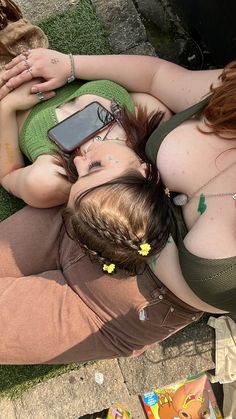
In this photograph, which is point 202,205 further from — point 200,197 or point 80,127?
point 80,127

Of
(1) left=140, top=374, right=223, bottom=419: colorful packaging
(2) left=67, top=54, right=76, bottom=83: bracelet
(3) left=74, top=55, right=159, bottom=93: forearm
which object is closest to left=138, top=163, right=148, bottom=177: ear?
(3) left=74, top=55, right=159, bottom=93: forearm

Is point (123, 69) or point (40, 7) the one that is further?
point (40, 7)

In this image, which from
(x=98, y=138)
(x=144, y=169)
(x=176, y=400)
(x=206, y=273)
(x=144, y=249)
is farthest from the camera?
(x=176, y=400)

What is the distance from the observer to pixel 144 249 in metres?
1.70

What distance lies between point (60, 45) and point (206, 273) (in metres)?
1.66

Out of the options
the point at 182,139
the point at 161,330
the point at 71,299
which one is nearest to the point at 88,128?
the point at 182,139

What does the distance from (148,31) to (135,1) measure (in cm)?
20

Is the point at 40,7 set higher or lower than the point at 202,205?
higher

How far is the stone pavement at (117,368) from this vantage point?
8.38 ft

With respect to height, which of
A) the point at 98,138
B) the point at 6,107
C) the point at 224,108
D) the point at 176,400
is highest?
the point at 224,108

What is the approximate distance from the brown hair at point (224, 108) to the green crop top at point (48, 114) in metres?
0.56

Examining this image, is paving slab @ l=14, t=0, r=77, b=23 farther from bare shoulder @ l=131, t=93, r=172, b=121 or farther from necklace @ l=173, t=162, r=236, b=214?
necklace @ l=173, t=162, r=236, b=214

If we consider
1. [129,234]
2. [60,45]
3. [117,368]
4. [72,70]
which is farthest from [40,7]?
[117,368]

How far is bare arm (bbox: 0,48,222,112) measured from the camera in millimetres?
2113
